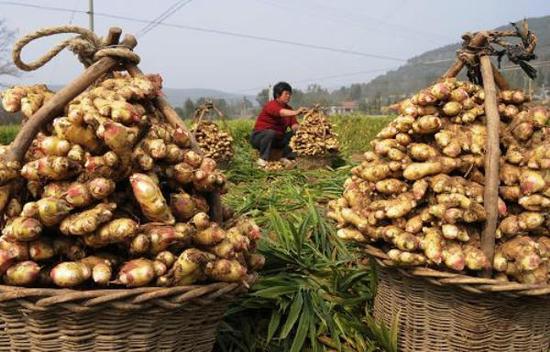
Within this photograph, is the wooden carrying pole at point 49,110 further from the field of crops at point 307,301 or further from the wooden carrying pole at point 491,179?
the wooden carrying pole at point 491,179

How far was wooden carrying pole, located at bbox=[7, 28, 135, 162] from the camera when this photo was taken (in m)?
1.31

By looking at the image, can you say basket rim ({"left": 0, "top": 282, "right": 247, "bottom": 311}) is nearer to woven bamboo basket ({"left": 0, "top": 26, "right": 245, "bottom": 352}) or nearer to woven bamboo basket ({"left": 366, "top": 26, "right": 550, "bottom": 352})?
woven bamboo basket ({"left": 0, "top": 26, "right": 245, "bottom": 352})

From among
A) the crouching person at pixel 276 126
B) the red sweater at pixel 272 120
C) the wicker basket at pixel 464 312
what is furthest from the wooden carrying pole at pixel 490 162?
the red sweater at pixel 272 120

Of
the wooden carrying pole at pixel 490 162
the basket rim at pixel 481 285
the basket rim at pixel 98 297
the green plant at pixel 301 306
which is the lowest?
the green plant at pixel 301 306

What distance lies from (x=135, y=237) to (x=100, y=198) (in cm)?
13

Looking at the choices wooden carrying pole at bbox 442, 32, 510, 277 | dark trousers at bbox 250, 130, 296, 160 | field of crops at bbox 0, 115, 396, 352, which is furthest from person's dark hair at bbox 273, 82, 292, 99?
wooden carrying pole at bbox 442, 32, 510, 277

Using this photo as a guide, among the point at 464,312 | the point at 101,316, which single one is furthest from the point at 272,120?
the point at 101,316

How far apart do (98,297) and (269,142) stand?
5.60m

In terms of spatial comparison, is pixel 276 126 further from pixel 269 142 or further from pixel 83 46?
pixel 83 46

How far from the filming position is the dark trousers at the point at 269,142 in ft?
21.8

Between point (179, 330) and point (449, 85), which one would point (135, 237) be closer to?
point (179, 330)

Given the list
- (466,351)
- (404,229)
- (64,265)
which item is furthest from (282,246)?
(64,265)

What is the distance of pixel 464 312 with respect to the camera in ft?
5.10

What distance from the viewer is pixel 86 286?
1221 millimetres
